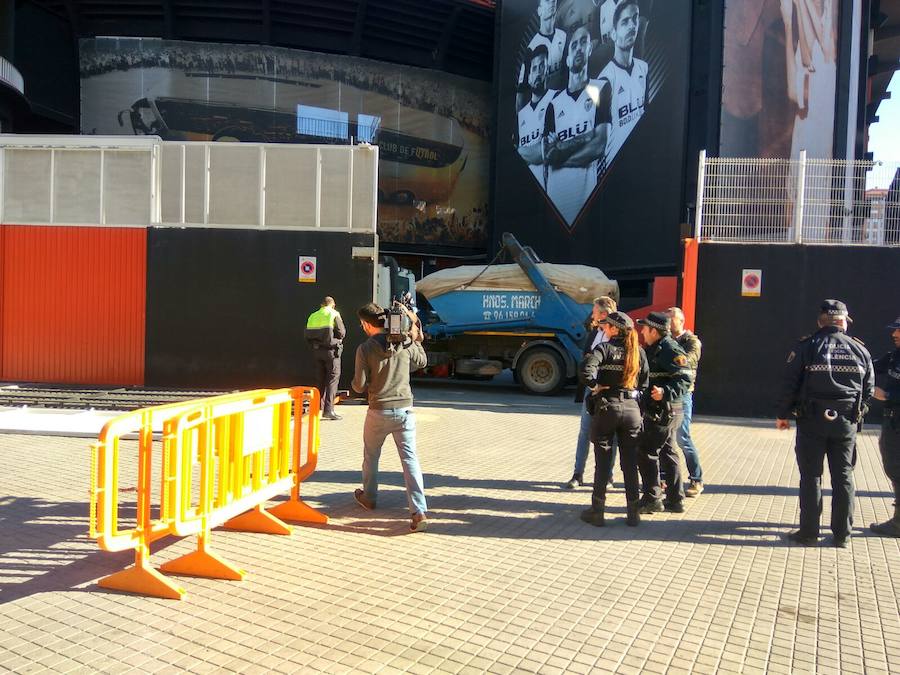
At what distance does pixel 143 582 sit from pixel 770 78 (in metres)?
21.7

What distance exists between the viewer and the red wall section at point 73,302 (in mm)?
13828

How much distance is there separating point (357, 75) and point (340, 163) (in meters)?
18.7

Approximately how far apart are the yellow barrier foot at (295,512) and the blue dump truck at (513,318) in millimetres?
9874

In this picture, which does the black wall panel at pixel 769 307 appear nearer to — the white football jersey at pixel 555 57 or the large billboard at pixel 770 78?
the large billboard at pixel 770 78

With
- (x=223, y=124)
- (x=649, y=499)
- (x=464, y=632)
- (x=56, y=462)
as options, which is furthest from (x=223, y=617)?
(x=223, y=124)

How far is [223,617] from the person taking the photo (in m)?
4.11

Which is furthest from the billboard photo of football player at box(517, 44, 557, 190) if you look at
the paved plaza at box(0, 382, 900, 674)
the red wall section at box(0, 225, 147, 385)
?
the paved plaza at box(0, 382, 900, 674)

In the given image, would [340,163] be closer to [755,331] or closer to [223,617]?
[755,331]

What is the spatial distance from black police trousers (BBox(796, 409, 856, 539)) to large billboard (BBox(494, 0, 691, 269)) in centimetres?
1715

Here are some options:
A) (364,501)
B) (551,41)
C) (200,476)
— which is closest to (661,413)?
(364,501)

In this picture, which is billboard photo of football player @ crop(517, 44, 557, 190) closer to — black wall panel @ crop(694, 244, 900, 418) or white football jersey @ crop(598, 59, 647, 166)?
white football jersey @ crop(598, 59, 647, 166)

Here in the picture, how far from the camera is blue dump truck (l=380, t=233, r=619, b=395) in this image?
50.4ft

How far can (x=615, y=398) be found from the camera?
5.88 m

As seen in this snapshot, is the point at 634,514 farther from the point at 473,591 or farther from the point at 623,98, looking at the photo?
the point at 623,98
